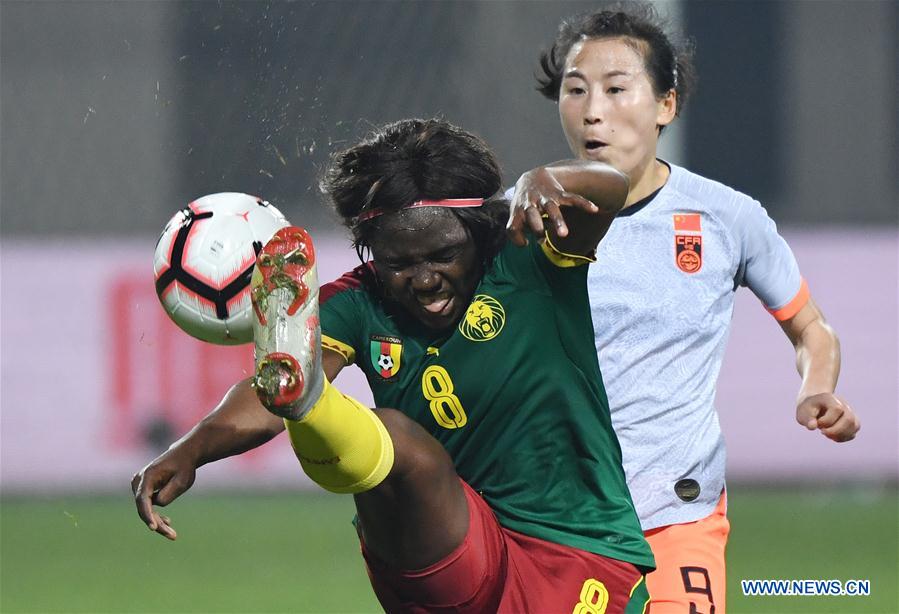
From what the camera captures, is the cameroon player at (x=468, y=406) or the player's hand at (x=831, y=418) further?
the player's hand at (x=831, y=418)

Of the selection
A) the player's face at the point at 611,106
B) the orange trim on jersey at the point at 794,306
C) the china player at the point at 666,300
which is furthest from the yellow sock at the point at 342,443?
the orange trim on jersey at the point at 794,306

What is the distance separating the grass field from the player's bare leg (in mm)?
2804

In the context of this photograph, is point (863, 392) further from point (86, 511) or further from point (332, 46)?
point (86, 511)

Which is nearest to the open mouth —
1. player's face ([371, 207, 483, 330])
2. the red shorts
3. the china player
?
player's face ([371, 207, 483, 330])

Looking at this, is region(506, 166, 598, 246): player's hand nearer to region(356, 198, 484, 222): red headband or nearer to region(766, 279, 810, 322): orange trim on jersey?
region(356, 198, 484, 222): red headband

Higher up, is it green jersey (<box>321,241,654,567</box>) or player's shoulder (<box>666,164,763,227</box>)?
player's shoulder (<box>666,164,763,227</box>)

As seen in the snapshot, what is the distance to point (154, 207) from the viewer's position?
9773 millimetres

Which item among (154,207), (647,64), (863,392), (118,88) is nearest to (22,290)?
(154,207)

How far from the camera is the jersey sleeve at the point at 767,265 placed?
3.66 meters

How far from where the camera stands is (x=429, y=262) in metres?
2.97

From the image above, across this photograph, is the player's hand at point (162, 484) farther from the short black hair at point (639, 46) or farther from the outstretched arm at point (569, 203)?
the short black hair at point (639, 46)

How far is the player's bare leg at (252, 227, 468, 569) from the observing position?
2.52m

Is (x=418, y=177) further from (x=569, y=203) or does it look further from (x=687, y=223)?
(x=687, y=223)

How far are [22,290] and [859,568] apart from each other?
18.7ft
